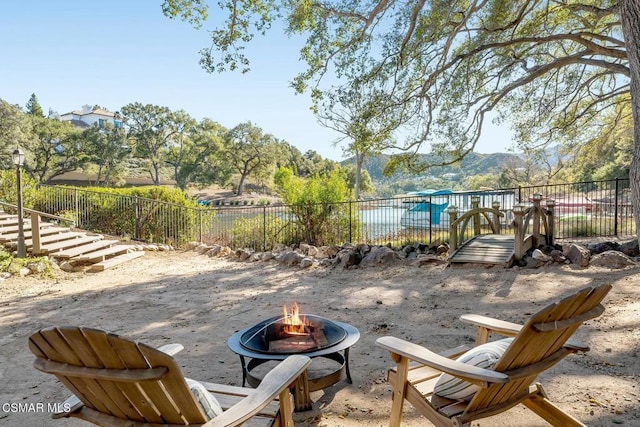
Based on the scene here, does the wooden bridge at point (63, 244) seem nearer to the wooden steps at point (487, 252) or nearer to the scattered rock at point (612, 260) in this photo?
the wooden steps at point (487, 252)

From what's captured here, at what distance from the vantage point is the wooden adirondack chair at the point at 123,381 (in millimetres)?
1333

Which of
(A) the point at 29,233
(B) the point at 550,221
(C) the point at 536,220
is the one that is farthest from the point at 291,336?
(A) the point at 29,233

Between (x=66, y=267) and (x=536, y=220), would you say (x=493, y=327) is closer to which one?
(x=536, y=220)

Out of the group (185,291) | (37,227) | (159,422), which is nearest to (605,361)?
(159,422)

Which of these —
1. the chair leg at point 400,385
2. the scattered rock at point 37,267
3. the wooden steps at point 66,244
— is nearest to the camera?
the chair leg at point 400,385

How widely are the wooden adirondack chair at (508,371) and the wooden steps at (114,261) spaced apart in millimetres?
8047

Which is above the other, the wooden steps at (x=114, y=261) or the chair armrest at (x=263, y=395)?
the chair armrest at (x=263, y=395)

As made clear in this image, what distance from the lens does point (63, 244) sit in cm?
925

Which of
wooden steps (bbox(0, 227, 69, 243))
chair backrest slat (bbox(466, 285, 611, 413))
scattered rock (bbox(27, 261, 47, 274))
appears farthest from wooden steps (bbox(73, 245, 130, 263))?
chair backrest slat (bbox(466, 285, 611, 413))

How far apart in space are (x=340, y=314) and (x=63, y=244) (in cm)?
744

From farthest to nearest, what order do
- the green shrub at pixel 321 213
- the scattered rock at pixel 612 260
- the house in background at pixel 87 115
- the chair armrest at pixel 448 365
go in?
the house in background at pixel 87 115, the green shrub at pixel 321 213, the scattered rock at pixel 612 260, the chair armrest at pixel 448 365

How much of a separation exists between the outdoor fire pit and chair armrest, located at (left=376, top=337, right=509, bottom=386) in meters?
0.67

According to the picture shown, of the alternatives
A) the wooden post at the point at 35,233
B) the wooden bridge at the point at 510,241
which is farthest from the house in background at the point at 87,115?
the wooden bridge at the point at 510,241

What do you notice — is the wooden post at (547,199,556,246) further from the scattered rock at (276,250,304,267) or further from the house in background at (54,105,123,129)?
the house in background at (54,105,123,129)
